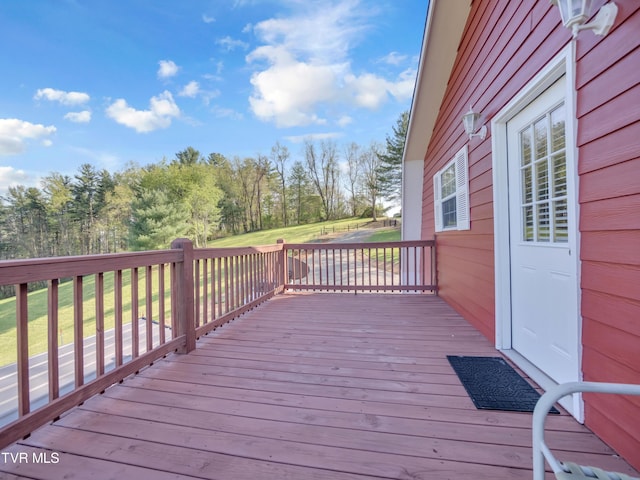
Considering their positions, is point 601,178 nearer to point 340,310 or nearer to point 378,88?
point 340,310

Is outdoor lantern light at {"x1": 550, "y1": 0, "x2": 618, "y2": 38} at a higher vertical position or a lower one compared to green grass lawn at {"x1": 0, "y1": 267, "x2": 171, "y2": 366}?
higher

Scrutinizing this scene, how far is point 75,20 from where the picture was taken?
10516 mm

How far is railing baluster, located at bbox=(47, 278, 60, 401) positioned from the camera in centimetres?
145

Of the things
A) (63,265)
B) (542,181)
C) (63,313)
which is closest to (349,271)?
(542,181)

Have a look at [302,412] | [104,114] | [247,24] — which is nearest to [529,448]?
[302,412]

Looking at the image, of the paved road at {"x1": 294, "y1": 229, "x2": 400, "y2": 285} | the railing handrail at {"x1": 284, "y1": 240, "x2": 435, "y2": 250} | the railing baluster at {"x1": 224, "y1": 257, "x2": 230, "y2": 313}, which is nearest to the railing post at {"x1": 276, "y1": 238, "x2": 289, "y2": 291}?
Result: the railing handrail at {"x1": 284, "y1": 240, "x2": 435, "y2": 250}

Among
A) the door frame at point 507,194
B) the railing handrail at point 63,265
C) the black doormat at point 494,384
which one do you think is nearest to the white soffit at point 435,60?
the door frame at point 507,194

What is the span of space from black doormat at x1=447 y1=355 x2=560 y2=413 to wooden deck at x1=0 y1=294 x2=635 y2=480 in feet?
0.22

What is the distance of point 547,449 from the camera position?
682 mm

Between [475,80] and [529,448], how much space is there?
3229 millimetres

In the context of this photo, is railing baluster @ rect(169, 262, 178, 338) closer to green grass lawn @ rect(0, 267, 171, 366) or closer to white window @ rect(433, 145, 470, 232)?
white window @ rect(433, 145, 470, 232)

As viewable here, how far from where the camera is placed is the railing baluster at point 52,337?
4.77 ft

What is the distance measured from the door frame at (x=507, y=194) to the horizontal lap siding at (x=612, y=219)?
81 millimetres

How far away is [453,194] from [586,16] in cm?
257
